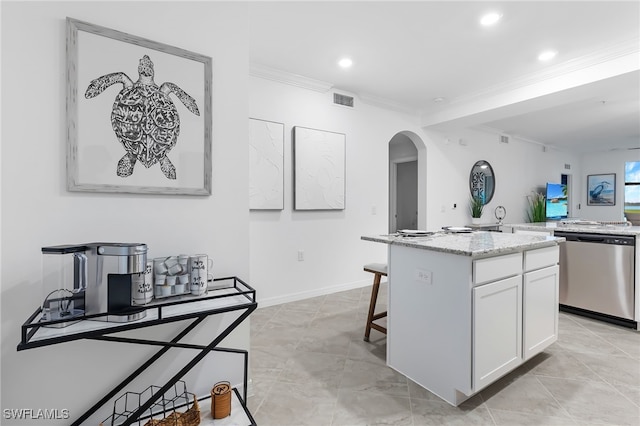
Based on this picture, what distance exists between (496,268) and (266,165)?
2.40m

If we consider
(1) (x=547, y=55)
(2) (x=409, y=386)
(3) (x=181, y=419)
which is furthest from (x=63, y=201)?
(1) (x=547, y=55)

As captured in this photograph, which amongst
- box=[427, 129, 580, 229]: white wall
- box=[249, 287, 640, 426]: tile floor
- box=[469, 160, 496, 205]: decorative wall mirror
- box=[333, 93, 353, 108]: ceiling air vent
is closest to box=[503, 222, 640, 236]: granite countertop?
box=[249, 287, 640, 426]: tile floor

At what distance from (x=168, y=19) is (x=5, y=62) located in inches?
27.2

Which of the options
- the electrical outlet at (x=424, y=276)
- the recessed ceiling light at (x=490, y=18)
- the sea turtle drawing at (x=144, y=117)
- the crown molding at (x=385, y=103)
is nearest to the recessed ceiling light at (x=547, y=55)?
the recessed ceiling light at (x=490, y=18)

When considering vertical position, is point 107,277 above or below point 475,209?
below

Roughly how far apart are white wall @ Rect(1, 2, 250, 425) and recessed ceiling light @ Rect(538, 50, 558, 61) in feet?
9.71

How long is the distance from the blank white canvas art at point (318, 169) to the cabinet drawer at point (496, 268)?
7.36ft

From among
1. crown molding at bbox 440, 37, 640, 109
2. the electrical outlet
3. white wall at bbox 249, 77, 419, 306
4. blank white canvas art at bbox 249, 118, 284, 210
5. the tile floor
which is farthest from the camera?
white wall at bbox 249, 77, 419, 306

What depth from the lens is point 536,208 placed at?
20.0 ft

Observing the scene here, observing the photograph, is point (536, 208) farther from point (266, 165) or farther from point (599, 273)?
point (266, 165)

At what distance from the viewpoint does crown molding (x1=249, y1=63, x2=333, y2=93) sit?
3320mm

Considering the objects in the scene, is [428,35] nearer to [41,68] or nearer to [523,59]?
[523,59]

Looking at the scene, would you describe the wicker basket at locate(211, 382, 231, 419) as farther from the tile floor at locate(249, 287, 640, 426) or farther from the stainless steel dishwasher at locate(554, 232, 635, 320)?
the stainless steel dishwasher at locate(554, 232, 635, 320)

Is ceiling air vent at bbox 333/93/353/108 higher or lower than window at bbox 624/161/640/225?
higher
